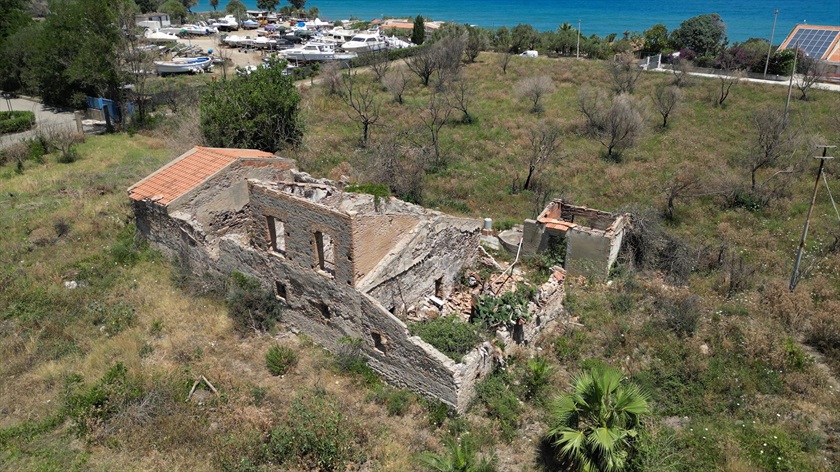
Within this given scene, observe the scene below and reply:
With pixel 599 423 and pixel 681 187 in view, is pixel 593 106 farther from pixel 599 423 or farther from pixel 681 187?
pixel 599 423

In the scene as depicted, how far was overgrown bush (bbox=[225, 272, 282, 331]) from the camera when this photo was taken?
16.0m

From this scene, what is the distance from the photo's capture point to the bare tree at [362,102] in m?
34.2

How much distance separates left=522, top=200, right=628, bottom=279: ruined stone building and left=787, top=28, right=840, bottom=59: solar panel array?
1487 inches

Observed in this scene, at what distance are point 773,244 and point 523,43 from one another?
43706mm

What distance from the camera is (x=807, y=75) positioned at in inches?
1527

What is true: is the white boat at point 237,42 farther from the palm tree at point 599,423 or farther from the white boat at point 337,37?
the palm tree at point 599,423

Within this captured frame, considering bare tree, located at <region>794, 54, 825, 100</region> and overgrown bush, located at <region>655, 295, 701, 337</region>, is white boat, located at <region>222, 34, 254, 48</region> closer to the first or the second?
bare tree, located at <region>794, 54, 825, 100</region>

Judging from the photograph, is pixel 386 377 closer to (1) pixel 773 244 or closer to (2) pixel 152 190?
(2) pixel 152 190

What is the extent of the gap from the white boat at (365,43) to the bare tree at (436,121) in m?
23.6

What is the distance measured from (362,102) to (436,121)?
7.71 metres

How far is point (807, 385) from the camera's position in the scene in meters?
13.7

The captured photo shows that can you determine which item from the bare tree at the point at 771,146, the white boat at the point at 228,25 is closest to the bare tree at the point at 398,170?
the bare tree at the point at 771,146

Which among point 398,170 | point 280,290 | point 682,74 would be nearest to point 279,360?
point 280,290

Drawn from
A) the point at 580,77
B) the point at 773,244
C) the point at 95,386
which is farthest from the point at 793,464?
the point at 580,77
